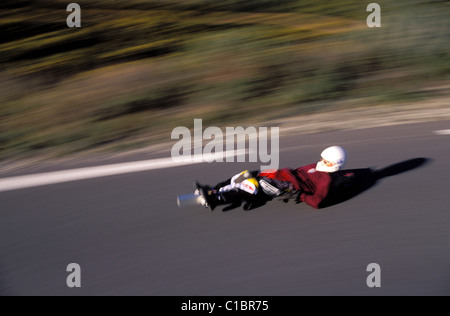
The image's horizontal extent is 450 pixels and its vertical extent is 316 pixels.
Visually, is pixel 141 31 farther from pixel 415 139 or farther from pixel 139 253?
pixel 139 253

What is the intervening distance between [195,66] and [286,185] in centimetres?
566

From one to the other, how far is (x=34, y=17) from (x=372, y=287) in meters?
12.2

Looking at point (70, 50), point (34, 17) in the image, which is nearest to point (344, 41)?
point (70, 50)

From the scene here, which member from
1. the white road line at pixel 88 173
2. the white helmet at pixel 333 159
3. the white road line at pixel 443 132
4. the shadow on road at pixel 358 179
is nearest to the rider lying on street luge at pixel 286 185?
the white helmet at pixel 333 159

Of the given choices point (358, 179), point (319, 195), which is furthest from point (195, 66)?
point (319, 195)

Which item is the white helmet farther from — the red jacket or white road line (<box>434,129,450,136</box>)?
white road line (<box>434,129,450,136</box>)

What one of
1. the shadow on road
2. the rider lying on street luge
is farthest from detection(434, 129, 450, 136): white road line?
the rider lying on street luge

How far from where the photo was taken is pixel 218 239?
5168 millimetres

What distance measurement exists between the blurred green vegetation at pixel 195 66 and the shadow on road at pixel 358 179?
2295 millimetres

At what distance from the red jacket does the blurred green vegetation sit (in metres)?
2.99

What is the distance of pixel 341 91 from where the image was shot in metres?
9.09

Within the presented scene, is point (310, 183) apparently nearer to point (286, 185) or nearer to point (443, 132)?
point (286, 185)

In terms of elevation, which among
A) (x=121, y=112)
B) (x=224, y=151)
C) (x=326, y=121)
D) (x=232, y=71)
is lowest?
(x=224, y=151)

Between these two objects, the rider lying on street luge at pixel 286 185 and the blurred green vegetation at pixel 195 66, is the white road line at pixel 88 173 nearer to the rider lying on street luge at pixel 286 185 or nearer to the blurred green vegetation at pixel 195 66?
the blurred green vegetation at pixel 195 66
